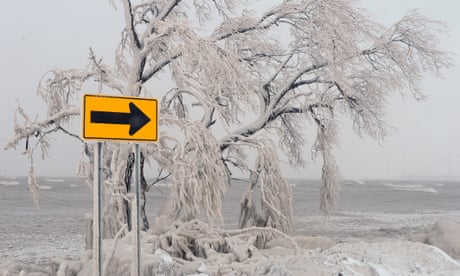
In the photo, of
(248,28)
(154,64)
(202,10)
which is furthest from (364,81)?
(154,64)

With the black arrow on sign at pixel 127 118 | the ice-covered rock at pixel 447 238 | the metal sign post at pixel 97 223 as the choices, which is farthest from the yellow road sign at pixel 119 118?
the ice-covered rock at pixel 447 238

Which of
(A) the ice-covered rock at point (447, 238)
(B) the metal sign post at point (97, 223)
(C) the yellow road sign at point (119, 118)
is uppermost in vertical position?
(C) the yellow road sign at point (119, 118)

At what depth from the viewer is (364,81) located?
53.6ft

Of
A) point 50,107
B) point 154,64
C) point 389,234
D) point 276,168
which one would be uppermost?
point 154,64

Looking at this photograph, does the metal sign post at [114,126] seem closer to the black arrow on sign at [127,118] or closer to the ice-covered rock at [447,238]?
the black arrow on sign at [127,118]

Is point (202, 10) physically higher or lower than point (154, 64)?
higher

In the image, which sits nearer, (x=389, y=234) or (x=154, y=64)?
(x=154, y=64)

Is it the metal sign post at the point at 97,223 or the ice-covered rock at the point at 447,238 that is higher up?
the metal sign post at the point at 97,223

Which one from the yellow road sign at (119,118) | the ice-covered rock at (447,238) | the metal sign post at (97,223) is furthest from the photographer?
the ice-covered rock at (447,238)

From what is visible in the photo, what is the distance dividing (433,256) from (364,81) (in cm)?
859

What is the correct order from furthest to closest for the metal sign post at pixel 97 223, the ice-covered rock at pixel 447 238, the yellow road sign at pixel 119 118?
the ice-covered rock at pixel 447 238 → the metal sign post at pixel 97 223 → the yellow road sign at pixel 119 118

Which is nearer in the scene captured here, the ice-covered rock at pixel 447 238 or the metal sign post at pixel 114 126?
the metal sign post at pixel 114 126

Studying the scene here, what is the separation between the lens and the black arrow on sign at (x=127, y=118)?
15.9ft

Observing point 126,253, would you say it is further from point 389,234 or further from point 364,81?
point 389,234
